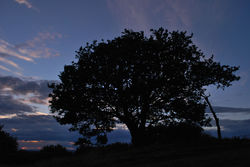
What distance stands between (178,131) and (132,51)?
13.7m

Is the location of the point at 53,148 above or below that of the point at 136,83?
below

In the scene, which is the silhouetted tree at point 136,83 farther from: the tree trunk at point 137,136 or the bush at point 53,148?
the bush at point 53,148

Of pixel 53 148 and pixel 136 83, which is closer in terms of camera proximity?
pixel 136 83

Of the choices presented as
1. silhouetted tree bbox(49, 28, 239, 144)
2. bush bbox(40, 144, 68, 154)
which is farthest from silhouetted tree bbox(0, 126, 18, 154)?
silhouetted tree bbox(49, 28, 239, 144)

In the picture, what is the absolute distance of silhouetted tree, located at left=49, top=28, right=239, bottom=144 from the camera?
84.2 feet

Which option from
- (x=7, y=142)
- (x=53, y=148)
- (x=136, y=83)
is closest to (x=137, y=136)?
(x=136, y=83)

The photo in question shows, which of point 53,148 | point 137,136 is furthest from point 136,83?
point 53,148

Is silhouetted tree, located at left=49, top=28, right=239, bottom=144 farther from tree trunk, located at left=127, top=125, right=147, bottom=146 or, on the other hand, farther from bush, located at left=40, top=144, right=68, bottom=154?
bush, located at left=40, top=144, right=68, bottom=154

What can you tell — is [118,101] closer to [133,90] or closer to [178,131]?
[133,90]

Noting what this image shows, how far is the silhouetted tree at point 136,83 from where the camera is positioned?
25.7 metres

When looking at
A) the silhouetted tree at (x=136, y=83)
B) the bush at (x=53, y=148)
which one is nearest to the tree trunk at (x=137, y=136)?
the silhouetted tree at (x=136, y=83)

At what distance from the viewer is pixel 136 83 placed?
24.7 meters

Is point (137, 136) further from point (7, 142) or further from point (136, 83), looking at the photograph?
point (7, 142)

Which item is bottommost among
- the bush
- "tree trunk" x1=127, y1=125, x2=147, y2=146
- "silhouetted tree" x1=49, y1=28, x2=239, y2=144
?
the bush
